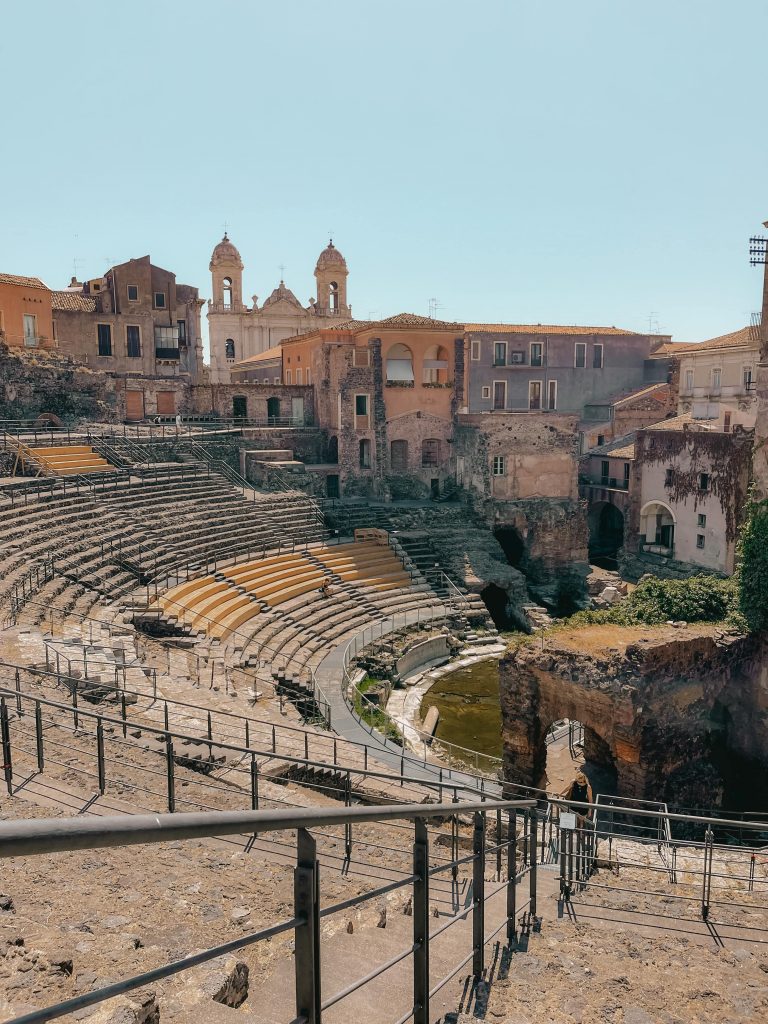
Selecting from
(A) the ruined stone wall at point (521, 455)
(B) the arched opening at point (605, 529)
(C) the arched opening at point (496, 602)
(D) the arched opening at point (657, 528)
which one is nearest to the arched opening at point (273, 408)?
(A) the ruined stone wall at point (521, 455)

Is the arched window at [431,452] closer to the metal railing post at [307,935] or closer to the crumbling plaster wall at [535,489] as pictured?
the crumbling plaster wall at [535,489]

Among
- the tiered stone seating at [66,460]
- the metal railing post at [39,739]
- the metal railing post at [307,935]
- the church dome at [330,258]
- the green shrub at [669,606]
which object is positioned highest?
the church dome at [330,258]

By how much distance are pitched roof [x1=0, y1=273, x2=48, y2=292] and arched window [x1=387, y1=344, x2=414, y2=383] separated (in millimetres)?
16847

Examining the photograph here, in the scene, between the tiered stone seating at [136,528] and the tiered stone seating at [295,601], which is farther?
the tiered stone seating at [295,601]

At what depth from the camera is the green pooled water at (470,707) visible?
21.6m

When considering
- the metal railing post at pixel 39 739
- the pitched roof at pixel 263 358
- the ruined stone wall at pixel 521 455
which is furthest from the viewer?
the pitched roof at pixel 263 358

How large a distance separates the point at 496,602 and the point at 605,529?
12.3 meters

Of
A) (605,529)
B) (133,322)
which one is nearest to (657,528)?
(605,529)

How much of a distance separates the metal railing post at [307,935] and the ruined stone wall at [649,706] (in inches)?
601

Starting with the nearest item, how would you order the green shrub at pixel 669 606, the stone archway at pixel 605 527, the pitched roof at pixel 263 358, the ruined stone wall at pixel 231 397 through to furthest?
the green shrub at pixel 669 606 → the ruined stone wall at pixel 231 397 → the stone archway at pixel 605 527 → the pitched roof at pixel 263 358

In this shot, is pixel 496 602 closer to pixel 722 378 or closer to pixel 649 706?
pixel 649 706

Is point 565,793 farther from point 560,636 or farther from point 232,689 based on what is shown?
point 232,689

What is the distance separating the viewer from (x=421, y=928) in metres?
3.50

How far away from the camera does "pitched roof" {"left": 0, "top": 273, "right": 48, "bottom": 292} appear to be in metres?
35.4
